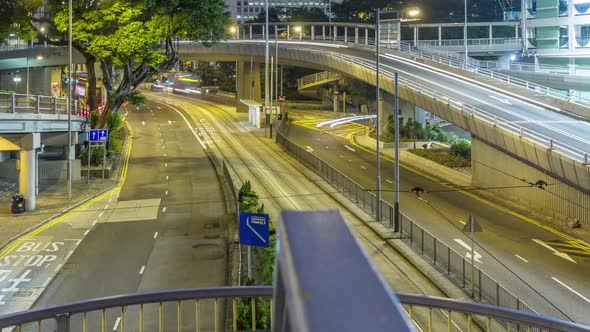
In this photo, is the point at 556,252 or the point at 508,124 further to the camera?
the point at 508,124

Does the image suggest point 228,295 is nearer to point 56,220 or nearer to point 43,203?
point 56,220

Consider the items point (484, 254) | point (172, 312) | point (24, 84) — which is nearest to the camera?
point (172, 312)

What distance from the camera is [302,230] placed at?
114 inches

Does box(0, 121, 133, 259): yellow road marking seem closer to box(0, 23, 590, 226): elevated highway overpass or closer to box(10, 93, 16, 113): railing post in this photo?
box(10, 93, 16, 113): railing post

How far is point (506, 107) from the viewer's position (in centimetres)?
4197

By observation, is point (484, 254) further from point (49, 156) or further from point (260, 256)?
point (49, 156)

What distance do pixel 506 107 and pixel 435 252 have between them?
22181 millimetres

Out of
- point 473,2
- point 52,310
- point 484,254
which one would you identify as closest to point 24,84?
point 473,2

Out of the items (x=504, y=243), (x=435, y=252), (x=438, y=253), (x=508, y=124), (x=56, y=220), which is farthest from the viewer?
(x=508, y=124)

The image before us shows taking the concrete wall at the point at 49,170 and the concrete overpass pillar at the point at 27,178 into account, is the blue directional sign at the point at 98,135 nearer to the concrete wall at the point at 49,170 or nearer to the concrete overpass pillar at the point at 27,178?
the concrete wall at the point at 49,170

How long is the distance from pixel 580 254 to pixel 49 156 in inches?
1494

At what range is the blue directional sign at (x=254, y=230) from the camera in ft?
56.9

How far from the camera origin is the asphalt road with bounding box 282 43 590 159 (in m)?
34.2

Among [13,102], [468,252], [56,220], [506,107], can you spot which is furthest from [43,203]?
[506,107]
